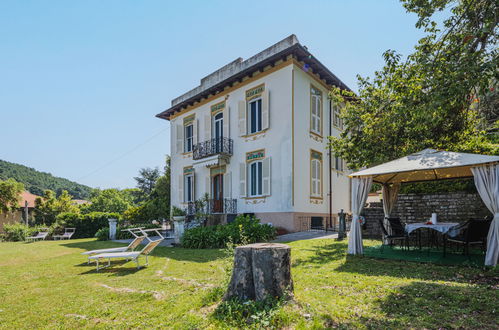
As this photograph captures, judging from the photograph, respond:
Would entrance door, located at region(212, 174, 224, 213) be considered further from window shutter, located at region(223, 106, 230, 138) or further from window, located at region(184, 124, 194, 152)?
window, located at region(184, 124, 194, 152)

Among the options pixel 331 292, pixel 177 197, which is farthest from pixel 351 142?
pixel 177 197

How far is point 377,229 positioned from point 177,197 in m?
12.8

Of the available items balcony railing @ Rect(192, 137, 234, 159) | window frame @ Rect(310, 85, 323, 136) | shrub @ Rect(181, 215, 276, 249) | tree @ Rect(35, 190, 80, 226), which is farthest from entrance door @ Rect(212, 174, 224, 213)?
tree @ Rect(35, 190, 80, 226)

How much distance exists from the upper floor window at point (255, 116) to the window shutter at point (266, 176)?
1.82 meters

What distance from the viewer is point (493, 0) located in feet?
19.9

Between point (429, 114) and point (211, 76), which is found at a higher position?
point (211, 76)

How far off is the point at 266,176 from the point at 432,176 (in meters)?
6.96

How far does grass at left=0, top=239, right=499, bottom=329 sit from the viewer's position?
10.9ft

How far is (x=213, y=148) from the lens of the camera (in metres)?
16.4

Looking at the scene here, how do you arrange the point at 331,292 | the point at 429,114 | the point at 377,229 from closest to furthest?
the point at 331,292
the point at 429,114
the point at 377,229

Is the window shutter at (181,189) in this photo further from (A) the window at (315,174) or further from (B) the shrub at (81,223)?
(A) the window at (315,174)

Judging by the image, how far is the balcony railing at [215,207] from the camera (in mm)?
15370

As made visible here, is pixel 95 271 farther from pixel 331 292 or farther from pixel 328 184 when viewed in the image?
pixel 328 184

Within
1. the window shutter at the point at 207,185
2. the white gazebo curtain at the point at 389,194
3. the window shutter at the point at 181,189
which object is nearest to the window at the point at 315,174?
the white gazebo curtain at the point at 389,194
